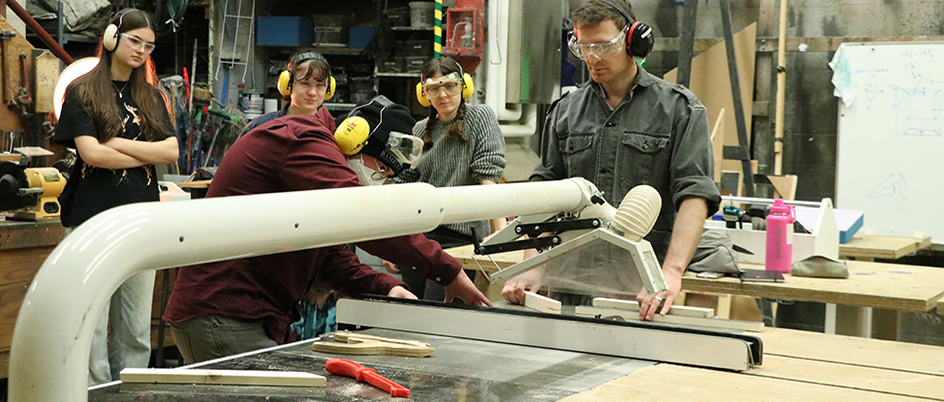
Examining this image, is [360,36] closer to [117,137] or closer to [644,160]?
[117,137]

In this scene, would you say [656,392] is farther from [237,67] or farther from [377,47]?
[237,67]

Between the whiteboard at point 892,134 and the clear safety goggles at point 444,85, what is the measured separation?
3.20m

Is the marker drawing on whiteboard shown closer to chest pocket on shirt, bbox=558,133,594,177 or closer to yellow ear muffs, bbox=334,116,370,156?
chest pocket on shirt, bbox=558,133,594,177

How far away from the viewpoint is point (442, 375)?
4.99 feet

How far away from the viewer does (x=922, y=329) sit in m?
5.63

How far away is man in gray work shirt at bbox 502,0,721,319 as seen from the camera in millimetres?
2365

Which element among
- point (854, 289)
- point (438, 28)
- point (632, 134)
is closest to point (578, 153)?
point (632, 134)

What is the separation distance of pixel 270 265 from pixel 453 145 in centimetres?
191

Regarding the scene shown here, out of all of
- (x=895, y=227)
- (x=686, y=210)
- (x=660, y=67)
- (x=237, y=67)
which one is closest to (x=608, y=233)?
(x=686, y=210)

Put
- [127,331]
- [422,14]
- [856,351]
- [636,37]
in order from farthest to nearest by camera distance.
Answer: [422,14]
[127,331]
[636,37]
[856,351]

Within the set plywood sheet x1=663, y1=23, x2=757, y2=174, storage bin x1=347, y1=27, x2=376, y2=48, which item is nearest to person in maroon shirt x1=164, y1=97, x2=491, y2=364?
plywood sheet x1=663, y1=23, x2=757, y2=174

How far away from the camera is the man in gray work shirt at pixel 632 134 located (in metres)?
2.37

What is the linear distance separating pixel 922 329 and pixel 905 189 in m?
0.91

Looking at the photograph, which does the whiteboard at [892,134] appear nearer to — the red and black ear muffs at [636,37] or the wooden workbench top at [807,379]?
the red and black ear muffs at [636,37]
